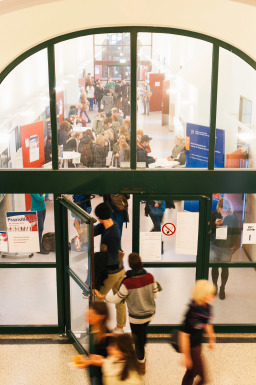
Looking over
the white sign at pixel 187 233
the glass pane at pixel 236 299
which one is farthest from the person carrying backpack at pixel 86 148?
the glass pane at pixel 236 299

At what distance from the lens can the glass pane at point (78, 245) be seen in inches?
237

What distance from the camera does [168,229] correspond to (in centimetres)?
659

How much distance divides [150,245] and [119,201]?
679 mm

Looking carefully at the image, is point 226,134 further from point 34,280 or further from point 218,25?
point 34,280

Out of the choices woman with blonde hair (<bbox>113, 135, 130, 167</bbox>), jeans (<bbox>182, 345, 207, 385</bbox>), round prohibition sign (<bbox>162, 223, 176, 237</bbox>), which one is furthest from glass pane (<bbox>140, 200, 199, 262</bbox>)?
jeans (<bbox>182, 345, 207, 385</bbox>)

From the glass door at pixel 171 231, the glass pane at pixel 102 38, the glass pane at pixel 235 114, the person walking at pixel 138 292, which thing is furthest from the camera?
the glass door at pixel 171 231

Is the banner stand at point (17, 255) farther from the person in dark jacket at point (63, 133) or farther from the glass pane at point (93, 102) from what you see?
the person in dark jacket at point (63, 133)

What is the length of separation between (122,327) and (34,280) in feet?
5.33

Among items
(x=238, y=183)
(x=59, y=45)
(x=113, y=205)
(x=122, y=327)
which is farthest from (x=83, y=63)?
(x=122, y=327)

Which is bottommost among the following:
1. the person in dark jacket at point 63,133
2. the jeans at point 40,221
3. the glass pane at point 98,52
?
the jeans at point 40,221

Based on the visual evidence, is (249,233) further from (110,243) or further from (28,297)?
(28,297)

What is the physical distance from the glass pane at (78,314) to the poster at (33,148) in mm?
1593

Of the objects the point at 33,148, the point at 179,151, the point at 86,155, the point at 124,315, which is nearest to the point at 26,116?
the point at 33,148

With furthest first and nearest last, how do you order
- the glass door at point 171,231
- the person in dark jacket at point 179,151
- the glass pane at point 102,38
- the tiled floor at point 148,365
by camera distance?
the glass door at point 171,231, the person in dark jacket at point 179,151, the glass pane at point 102,38, the tiled floor at point 148,365
